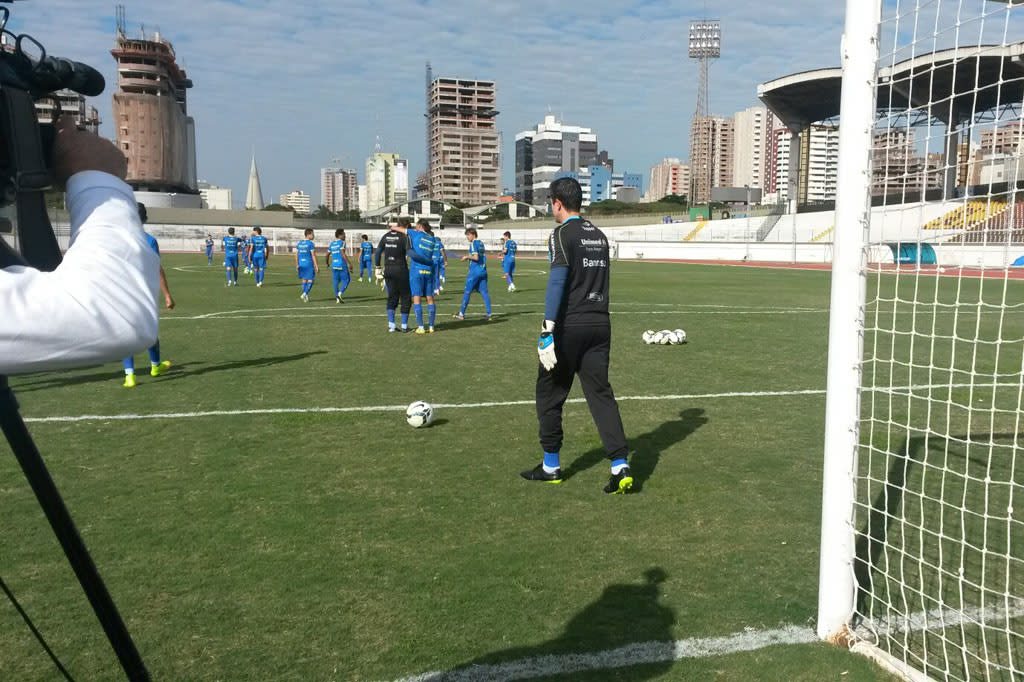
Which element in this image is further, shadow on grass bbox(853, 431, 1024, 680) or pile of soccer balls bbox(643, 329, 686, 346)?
pile of soccer balls bbox(643, 329, 686, 346)

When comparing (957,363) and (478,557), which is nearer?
(478,557)

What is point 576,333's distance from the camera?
18.3 ft

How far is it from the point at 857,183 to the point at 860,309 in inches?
21.7

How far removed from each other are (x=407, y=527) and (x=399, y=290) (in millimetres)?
9904

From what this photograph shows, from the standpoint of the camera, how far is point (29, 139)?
1250 millimetres

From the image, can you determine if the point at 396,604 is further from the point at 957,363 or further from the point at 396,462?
the point at 957,363

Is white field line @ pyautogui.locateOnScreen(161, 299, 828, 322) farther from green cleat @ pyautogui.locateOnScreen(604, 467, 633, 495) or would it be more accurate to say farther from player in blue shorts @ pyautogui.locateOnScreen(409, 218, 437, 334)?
green cleat @ pyautogui.locateOnScreen(604, 467, 633, 495)

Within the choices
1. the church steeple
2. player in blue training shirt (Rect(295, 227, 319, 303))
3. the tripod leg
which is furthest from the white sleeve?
the church steeple

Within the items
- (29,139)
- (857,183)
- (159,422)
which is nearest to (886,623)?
(857,183)

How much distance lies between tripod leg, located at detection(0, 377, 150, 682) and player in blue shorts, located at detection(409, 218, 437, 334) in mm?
12569

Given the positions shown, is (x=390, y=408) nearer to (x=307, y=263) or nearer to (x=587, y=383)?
(x=587, y=383)

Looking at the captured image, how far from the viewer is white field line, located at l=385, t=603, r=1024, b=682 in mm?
3232

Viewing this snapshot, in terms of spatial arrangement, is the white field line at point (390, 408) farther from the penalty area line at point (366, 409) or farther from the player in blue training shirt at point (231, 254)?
the player in blue training shirt at point (231, 254)

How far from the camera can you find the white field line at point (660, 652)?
3232 millimetres
